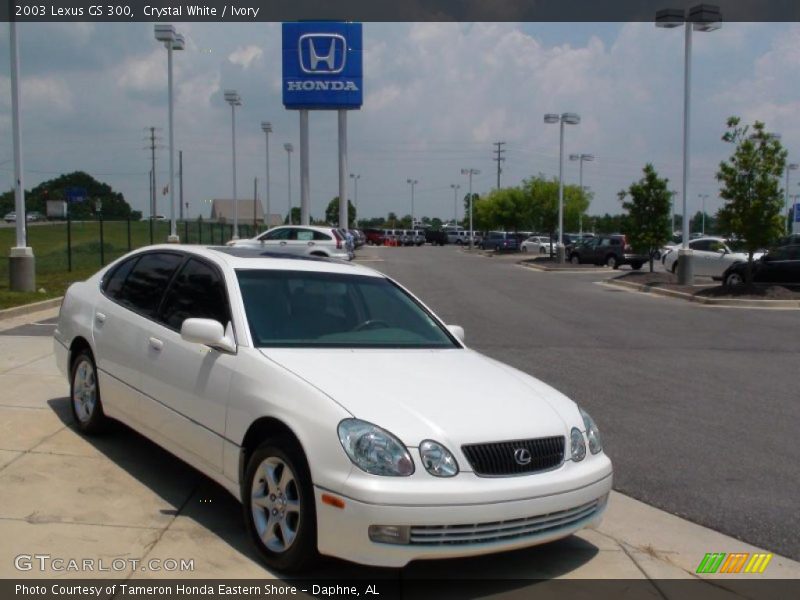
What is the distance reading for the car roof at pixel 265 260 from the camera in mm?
5934

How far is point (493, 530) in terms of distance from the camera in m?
4.29

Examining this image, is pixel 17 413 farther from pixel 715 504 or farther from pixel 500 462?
pixel 715 504

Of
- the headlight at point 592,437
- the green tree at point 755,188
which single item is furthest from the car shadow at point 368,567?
the green tree at point 755,188

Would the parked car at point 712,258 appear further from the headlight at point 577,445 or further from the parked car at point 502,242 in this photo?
the parked car at point 502,242

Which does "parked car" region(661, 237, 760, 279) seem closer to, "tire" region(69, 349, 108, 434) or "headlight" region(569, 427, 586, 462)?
"tire" region(69, 349, 108, 434)

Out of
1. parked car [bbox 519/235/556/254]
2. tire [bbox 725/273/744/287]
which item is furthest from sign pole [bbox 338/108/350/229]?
tire [bbox 725/273/744/287]

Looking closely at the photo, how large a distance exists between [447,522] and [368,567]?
0.73 m

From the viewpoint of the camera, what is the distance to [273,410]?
15.1 ft

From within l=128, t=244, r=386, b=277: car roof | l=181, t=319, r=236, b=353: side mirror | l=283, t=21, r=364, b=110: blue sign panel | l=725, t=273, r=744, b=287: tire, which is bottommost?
l=725, t=273, r=744, b=287: tire

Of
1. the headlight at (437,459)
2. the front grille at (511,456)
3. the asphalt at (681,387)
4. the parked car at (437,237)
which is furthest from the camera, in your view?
the parked car at (437,237)

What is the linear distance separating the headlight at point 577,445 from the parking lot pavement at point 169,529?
0.62 metres

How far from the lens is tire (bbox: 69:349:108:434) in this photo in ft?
22.2

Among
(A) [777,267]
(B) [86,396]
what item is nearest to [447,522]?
(B) [86,396]

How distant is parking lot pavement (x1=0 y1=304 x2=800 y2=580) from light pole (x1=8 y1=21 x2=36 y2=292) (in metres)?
12.3
